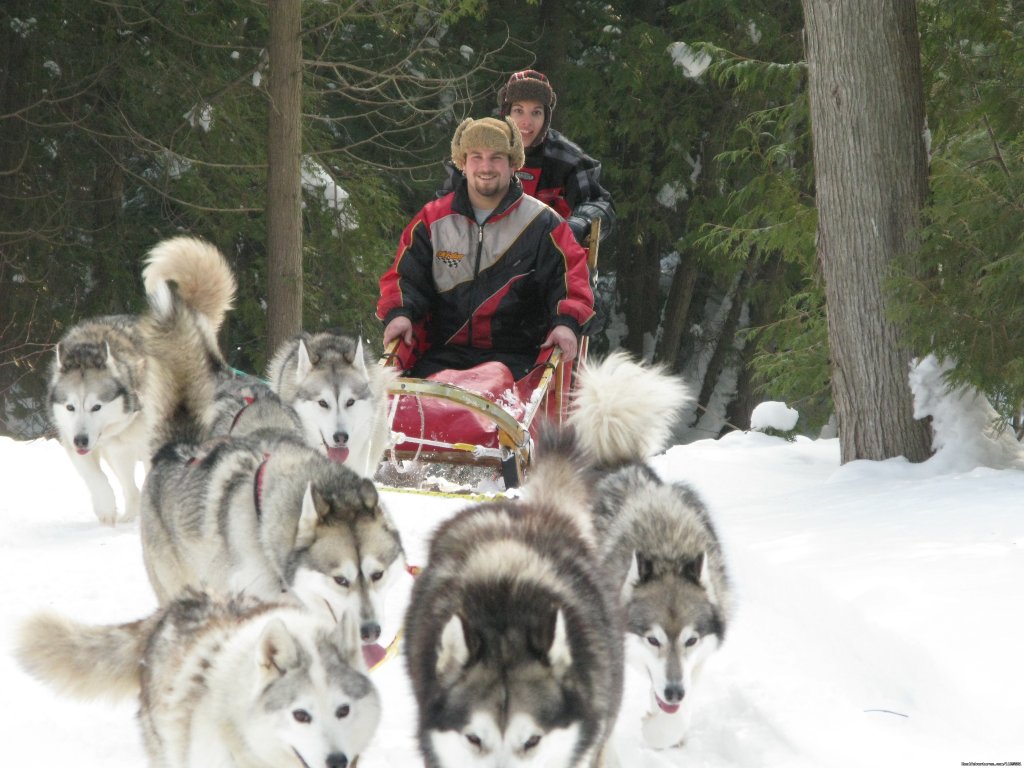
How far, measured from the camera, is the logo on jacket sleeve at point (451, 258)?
24.3 ft

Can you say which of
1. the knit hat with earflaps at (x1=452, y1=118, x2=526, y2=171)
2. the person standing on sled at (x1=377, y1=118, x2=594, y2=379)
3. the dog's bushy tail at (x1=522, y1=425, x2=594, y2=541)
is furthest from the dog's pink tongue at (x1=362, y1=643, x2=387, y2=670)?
the knit hat with earflaps at (x1=452, y1=118, x2=526, y2=171)

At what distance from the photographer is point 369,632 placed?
12.6 feet

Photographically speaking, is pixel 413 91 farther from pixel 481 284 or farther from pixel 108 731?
pixel 108 731

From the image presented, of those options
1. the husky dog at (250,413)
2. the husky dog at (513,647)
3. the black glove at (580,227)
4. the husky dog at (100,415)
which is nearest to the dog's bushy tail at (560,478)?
the husky dog at (513,647)

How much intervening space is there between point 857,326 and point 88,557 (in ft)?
17.2

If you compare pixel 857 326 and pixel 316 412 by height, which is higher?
pixel 857 326

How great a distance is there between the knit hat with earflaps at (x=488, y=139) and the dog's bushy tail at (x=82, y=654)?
434 centimetres

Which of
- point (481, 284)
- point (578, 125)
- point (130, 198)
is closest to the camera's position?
point (481, 284)

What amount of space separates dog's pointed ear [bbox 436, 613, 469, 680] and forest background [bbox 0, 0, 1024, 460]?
15.4 feet

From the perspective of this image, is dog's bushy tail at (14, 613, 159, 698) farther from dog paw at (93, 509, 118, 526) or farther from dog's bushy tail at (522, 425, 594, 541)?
dog paw at (93, 509, 118, 526)

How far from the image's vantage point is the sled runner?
6301mm

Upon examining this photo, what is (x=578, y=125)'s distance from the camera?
56.9 feet

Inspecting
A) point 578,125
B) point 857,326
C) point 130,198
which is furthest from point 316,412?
point 578,125

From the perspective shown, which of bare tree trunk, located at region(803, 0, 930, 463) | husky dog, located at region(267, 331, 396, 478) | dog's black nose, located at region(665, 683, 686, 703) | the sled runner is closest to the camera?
dog's black nose, located at region(665, 683, 686, 703)
